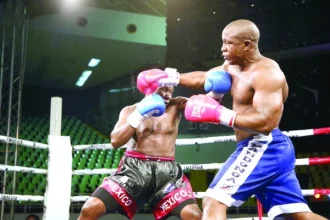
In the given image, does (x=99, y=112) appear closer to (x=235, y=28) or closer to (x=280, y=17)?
(x=280, y=17)

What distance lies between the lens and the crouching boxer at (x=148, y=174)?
223 centimetres

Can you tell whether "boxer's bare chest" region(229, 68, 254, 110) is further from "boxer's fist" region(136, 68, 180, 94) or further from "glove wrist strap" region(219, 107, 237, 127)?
"boxer's fist" region(136, 68, 180, 94)

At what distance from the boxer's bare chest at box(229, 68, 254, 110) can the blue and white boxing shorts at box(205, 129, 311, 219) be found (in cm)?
15

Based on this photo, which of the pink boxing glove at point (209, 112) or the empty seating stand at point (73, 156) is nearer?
the pink boxing glove at point (209, 112)

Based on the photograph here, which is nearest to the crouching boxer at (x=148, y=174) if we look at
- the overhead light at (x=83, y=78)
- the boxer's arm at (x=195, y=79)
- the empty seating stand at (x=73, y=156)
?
the boxer's arm at (x=195, y=79)

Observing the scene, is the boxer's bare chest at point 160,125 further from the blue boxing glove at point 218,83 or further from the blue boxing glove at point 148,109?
the blue boxing glove at point 218,83

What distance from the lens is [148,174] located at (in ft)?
7.64

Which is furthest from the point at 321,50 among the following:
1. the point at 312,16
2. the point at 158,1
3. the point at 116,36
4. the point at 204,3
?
the point at 116,36

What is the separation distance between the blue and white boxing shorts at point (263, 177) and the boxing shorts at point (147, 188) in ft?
1.59

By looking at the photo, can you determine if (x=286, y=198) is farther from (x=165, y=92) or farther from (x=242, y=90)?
(x=165, y=92)

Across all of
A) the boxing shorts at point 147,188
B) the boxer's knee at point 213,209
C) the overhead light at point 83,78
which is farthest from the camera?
the overhead light at point 83,78

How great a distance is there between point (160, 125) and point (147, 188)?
A: 353mm

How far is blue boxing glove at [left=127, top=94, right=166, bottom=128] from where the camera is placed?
218 centimetres

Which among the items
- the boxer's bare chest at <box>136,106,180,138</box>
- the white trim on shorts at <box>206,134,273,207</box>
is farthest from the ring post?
the white trim on shorts at <box>206,134,273,207</box>
